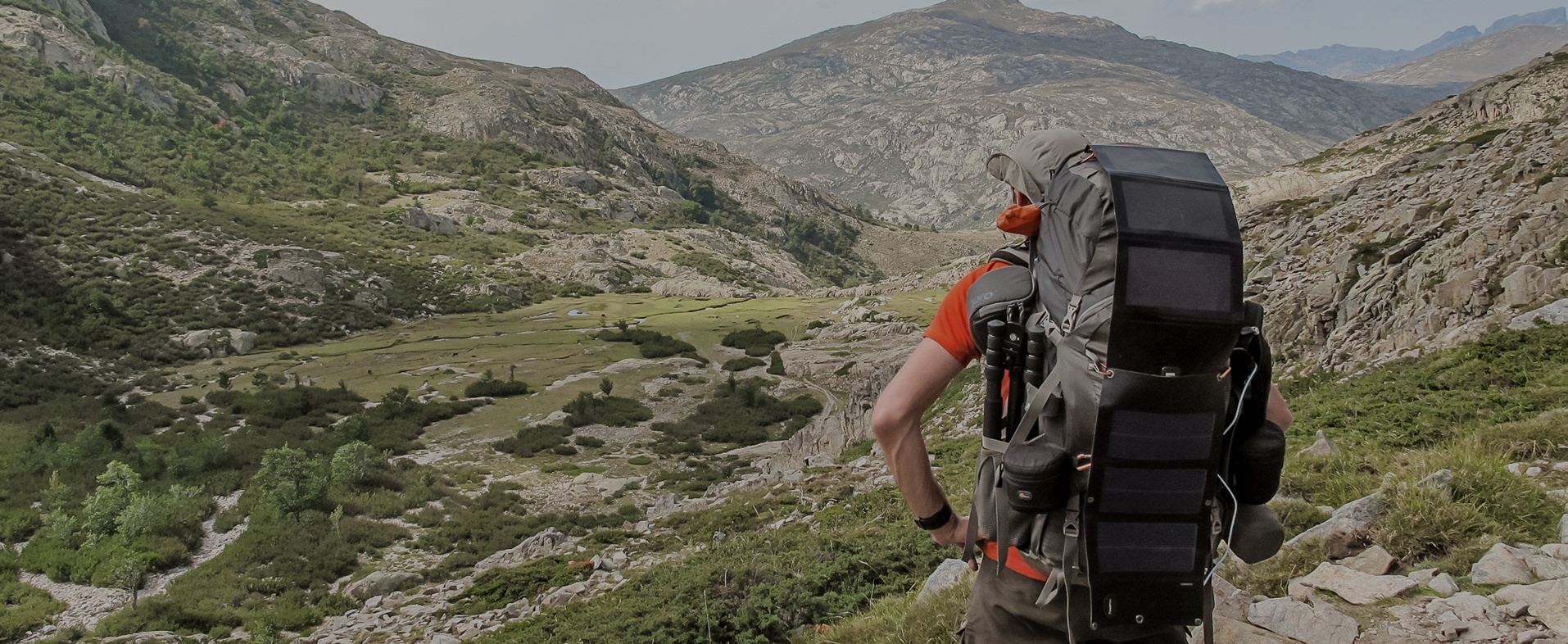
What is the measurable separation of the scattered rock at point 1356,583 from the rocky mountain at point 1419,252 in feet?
27.6

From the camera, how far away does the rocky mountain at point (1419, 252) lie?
1125 centimetres

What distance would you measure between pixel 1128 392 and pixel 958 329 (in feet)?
2.02

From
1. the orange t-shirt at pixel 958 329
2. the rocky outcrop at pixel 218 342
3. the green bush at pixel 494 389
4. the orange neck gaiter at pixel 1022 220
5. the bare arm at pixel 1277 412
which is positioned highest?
the orange neck gaiter at pixel 1022 220

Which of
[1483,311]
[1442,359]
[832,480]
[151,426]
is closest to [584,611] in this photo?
[832,480]

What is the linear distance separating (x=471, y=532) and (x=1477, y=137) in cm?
2844

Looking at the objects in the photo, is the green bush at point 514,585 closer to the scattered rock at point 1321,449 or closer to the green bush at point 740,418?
the scattered rock at point 1321,449

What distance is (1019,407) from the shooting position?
270cm

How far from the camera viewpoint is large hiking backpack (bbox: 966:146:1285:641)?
85.9 inches

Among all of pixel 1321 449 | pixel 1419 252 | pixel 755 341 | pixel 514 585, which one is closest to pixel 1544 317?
pixel 1419 252

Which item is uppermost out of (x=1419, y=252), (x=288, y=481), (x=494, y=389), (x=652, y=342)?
(x=1419, y=252)

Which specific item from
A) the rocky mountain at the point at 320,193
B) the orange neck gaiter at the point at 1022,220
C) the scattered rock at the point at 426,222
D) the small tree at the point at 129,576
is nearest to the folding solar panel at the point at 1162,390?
the orange neck gaiter at the point at 1022,220

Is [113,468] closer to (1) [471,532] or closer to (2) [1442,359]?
(1) [471,532]

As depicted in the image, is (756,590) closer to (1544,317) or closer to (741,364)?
(1544,317)

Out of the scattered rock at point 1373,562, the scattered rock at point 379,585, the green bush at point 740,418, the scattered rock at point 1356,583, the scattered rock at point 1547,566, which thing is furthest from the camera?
the green bush at point 740,418
